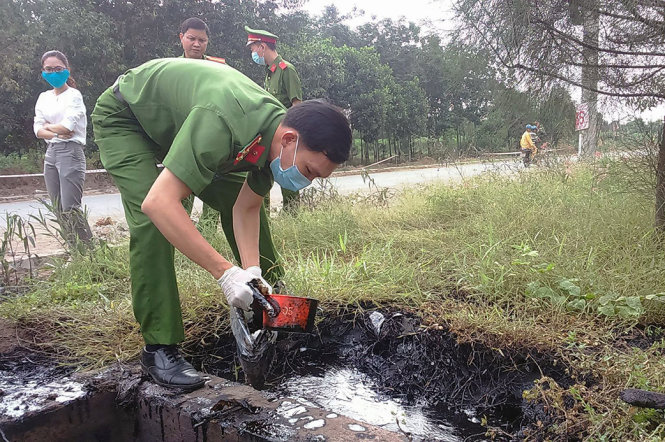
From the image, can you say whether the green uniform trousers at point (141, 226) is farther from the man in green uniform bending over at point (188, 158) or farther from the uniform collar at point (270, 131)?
the uniform collar at point (270, 131)

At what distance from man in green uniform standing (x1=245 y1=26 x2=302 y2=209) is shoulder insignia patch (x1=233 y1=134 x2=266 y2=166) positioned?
9.47 feet

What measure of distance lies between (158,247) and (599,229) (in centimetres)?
249

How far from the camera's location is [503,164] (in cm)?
584

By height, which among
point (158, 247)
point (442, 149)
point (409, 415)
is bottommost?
point (409, 415)

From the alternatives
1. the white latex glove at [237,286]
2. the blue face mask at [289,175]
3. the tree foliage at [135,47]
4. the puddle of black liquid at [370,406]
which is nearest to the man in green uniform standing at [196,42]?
the puddle of black liquid at [370,406]

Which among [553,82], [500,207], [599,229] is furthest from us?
[500,207]

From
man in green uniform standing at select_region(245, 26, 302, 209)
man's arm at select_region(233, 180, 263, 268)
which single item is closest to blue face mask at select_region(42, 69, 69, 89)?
man in green uniform standing at select_region(245, 26, 302, 209)

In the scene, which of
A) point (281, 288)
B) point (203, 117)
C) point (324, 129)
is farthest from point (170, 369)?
point (324, 129)

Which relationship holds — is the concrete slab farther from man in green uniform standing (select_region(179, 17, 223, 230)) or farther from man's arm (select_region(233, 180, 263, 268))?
man in green uniform standing (select_region(179, 17, 223, 230))

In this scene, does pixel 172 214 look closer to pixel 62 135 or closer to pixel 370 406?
pixel 370 406

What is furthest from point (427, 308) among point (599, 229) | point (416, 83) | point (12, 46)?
point (416, 83)

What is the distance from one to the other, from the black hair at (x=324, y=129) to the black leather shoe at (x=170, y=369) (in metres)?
0.94

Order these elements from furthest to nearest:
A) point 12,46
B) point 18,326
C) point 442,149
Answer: point 12,46
point 442,149
point 18,326

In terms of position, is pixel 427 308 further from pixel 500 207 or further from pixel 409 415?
pixel 500 207
